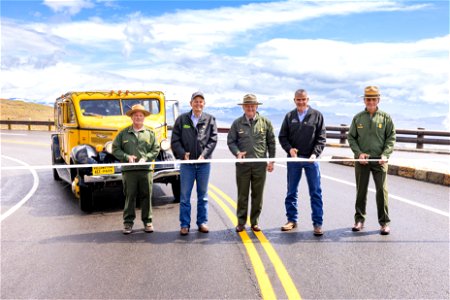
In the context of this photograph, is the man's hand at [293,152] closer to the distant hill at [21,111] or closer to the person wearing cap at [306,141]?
the person wearing cap at [306,141]

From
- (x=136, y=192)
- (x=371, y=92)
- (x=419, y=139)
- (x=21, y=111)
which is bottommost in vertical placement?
(x=136, y=192)

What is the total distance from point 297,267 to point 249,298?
1.09 metres

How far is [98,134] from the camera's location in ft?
32.7

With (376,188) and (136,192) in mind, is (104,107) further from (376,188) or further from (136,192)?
(376,188)

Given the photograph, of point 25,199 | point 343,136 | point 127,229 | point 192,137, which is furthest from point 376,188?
point 343,136

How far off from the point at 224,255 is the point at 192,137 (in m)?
2.01

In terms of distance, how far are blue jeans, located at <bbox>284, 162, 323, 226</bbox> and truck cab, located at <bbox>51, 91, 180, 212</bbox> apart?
267 centimetres

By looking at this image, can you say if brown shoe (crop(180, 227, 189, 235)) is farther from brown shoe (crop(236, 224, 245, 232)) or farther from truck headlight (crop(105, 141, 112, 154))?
truck headlight (crop(105, 141, 112, 154))

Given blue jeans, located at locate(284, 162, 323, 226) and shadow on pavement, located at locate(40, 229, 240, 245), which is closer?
shadow on pavement, located at locate(40, 229, 240, 245)

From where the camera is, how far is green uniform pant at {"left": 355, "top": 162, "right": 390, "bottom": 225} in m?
7.17

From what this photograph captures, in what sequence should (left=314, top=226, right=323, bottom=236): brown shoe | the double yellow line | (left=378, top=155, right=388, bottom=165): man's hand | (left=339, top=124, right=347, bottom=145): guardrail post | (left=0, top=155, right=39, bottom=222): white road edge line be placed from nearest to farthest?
1. the double yellow line
2. (left=314, top=226, right=323, bottom=236): brown shoe
3. (left=378, top=155, right=388, bottom=165): man's hand
4. (left=0, top=155, right=39, bottom=222): white road edge line
5. (left=339, top=124, right=347, bottom=145): guardrail post

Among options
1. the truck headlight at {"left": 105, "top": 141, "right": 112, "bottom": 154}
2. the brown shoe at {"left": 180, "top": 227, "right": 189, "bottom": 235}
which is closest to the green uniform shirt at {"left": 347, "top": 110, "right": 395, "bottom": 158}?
the brown shoe at {"left": 180, "top": 227, "right": 189, "bottom": 235}

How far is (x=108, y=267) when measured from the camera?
5.58 m

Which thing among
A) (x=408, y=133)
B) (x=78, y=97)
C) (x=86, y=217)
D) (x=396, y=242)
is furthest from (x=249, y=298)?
(x=408, y=133)
